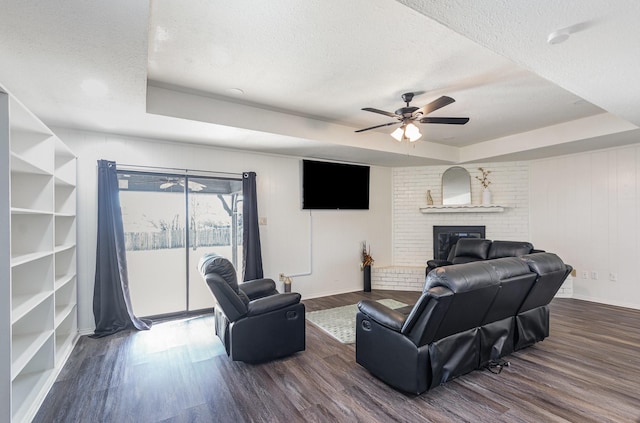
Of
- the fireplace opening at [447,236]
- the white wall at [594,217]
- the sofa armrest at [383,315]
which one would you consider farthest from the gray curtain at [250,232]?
the white wall at [594,217]

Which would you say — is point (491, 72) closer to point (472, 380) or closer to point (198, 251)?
point (472, 380)

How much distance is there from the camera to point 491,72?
295 cm

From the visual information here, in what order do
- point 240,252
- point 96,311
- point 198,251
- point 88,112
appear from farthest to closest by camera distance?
point 240,252, point 198,251, point 96,311, point 88,112

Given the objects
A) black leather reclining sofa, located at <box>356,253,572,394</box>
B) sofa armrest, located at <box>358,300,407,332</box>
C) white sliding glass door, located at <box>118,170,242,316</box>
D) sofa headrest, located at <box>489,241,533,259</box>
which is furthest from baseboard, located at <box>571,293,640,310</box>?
white sliding glass door, located at <box>118,170,242,316</box>

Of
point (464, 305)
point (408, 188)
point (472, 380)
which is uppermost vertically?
point (408, 188)

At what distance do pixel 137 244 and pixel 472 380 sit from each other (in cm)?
424

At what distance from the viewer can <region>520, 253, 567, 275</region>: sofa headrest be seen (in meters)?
2.82

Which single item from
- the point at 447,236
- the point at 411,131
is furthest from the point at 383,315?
the point at 447,236

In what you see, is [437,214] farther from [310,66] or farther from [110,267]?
[110,267]

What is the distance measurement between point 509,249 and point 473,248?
57 cm

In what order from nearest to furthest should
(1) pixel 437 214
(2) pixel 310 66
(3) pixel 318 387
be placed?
(3) pixel 318 387, (2) pixel 310 66, (1) pixel 437 214

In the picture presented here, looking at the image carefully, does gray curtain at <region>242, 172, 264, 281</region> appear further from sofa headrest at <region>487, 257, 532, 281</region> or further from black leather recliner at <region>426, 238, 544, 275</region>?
sofa headrest at <region>487, 257, 532, 281</region>

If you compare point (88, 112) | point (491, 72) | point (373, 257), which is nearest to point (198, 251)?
point (88, 112)

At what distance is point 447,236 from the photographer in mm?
6328
